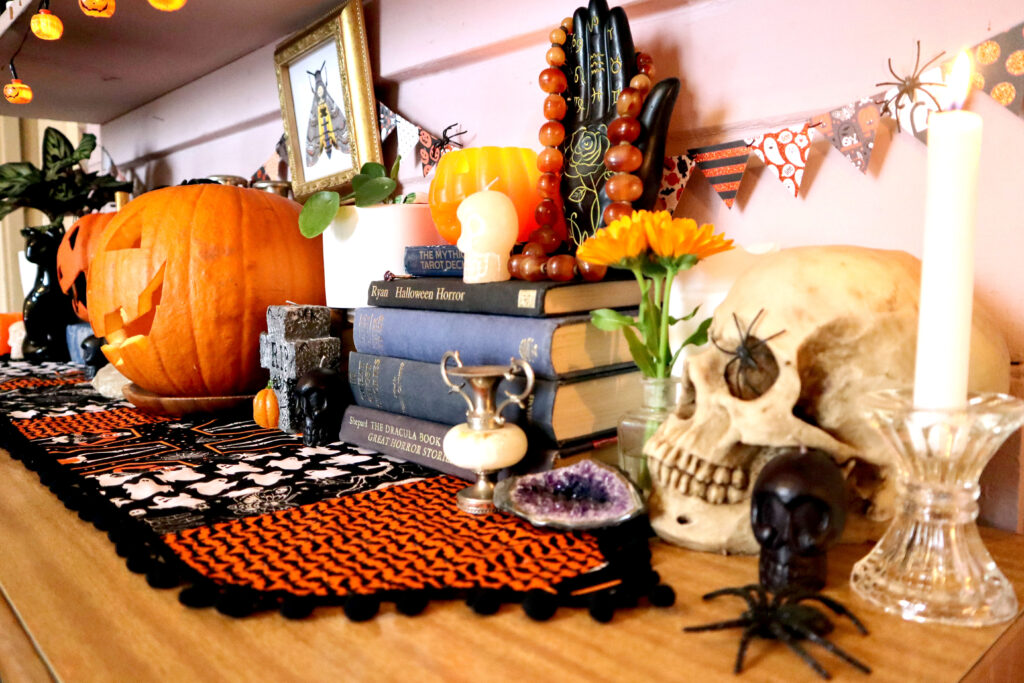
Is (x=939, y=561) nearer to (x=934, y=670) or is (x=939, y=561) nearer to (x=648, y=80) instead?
(x=934, y=670)

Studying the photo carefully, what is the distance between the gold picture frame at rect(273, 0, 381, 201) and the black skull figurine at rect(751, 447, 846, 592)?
41.2 inches

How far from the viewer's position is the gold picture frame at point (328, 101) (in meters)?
1.29

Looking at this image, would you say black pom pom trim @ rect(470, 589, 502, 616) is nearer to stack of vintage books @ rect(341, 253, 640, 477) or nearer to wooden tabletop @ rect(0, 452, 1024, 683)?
wooden tabletop @ rect(0, 452, 1024, 683)

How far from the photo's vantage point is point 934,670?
1.29 feet

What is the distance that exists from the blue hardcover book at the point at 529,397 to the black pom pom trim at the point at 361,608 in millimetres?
287

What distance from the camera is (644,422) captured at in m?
0.68

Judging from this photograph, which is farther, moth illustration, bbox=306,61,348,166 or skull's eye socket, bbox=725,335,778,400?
moth illustration, bbox=306,61,348,166

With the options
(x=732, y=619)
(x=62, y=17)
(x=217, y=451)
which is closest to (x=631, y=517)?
(x=732, y=619)

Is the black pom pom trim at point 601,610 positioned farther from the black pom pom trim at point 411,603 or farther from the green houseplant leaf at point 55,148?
the green houseplant leaf at point 55,148

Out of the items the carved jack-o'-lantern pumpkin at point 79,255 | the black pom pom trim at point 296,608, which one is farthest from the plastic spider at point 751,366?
the carved jack-o'-lantern pumpkin at point 79,255

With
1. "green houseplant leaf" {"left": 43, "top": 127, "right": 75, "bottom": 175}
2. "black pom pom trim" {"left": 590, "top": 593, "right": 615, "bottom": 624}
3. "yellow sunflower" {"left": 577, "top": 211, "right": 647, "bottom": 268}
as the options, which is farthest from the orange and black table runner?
"green houseplant leaf" {"left": 43, "top": 127, "right": 75, "bottom": 175}

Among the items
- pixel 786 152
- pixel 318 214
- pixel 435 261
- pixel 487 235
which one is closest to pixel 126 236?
pixel 318 214

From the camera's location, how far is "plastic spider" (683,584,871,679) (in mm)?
398

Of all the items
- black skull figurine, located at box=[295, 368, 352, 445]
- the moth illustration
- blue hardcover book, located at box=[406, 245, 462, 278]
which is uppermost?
the moth illustration
